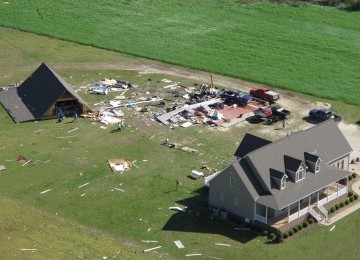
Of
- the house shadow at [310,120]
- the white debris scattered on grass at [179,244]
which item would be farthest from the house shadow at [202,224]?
the house shadow at [310,120]

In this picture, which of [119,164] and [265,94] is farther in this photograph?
[265,94]

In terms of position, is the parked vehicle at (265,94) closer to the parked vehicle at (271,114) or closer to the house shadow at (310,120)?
the parked vehicle at (271,114)

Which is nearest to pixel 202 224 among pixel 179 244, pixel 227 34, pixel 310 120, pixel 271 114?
pixel 179 244

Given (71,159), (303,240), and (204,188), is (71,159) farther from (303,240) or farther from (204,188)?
(303,240)

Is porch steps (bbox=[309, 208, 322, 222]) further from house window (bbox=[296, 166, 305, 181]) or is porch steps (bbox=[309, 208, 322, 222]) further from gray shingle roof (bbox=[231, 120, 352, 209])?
house window (bbox=[296, 166, 305, 181])

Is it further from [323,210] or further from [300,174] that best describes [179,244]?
[323,210]

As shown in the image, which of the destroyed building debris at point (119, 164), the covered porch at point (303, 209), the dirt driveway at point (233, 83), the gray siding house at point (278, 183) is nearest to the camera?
the gray siding house at point (278, 183)

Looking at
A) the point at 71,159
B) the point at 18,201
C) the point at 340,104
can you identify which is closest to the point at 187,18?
the point at 340,104
